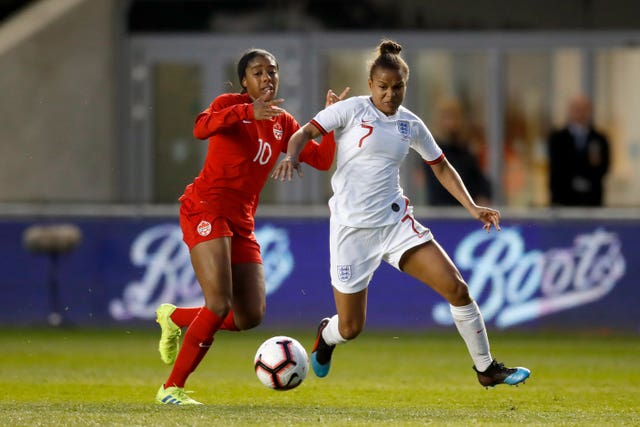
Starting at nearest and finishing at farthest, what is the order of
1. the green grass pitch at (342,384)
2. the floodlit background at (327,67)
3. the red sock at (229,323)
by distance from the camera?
1. the green grass pitch at (342,384)
2. the red sock at (229,323)
3. the floodlit background at (327,67)

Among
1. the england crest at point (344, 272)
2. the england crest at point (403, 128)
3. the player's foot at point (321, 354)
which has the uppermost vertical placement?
the england crest at point (403, 128)

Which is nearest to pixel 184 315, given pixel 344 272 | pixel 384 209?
pixel 344 272

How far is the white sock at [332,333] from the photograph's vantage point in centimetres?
926

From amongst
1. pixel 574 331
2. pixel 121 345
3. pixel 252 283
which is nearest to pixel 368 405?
pixel 252 283

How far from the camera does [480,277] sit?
48.6ft

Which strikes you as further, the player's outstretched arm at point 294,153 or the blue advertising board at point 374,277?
the blue advertising board at point 374,277

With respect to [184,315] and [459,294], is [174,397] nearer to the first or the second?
[184,315]

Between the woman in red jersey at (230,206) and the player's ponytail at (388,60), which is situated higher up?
the player's ponytail at (388,60)

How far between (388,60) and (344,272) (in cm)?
127

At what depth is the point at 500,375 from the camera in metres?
8.79

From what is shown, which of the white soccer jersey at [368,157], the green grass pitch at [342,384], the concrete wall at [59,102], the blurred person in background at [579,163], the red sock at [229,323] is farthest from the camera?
the concrete wall at [59,102]

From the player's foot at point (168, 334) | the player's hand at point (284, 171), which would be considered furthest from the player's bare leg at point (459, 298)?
the player's foot at point (168, 334)

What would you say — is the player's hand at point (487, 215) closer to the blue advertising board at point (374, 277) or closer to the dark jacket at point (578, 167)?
the blue advertising board at point (374, 277)

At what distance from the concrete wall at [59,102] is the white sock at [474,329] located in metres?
11.4
